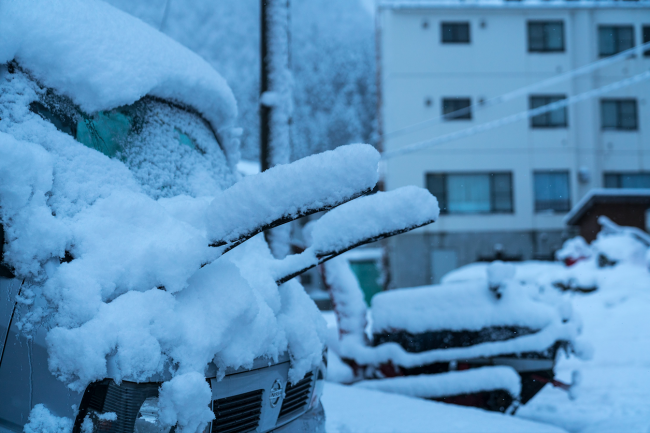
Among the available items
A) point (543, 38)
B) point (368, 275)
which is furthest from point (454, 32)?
point (368, 275)

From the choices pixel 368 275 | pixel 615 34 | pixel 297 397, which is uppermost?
pixel 615 34

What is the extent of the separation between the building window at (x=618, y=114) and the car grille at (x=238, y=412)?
73.6ft

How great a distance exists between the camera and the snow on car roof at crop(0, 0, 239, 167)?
7.20 feet

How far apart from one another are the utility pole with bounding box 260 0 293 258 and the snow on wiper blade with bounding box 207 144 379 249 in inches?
133

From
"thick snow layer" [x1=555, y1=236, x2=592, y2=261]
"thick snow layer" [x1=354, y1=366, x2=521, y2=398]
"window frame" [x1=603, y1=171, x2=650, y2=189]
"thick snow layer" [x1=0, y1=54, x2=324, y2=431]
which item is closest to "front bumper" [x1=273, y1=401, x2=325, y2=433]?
"thick snow layer" [x1=0, y1=54, x2=324, y2=431]

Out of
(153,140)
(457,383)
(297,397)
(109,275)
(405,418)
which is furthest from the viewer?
(457,383)

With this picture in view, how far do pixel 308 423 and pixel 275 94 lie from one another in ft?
11.8

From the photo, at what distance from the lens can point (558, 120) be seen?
20.5 m

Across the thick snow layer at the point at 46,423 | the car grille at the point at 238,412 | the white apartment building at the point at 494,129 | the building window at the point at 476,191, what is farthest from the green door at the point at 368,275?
the thick snow layer at the point at 46,423

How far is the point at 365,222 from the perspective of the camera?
217 cm

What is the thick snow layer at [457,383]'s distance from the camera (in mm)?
4379

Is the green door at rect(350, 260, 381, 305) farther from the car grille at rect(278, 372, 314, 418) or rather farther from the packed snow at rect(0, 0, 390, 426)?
the packed snow at rect(0, 0, 390, 426)

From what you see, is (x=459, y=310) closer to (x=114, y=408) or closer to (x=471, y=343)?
(x=471, y=343)

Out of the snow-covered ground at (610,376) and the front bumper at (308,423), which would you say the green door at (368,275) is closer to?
the snow-covered ground at (610,376)
